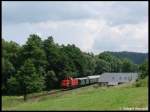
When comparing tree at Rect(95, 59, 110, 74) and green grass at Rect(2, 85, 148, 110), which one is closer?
green grass at Rect(2, 85, 148, 110)

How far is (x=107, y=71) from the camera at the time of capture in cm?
9331

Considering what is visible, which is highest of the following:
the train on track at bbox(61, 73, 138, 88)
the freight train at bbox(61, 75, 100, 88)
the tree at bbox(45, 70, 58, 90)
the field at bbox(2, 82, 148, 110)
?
the field at bbox(2, 82, 148, 110)

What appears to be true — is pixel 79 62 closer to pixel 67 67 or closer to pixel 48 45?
pixel 67 67

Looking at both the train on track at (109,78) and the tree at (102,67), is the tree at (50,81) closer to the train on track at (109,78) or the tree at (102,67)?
the train on track at (109,78)

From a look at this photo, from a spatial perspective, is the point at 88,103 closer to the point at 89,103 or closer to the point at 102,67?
the point at 89,103

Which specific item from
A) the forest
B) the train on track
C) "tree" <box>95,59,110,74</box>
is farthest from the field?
"tree" <box>95,59,110,74</box>

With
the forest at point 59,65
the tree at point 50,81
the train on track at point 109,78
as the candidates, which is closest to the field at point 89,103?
the forest at point 59,65

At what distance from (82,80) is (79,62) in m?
9.70

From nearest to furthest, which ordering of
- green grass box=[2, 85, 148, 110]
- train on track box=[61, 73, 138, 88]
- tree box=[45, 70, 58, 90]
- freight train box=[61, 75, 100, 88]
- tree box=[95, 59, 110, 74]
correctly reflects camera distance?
1. green grass box=[2, 85, 148, 110]
2. tree box=[45, 70, 58, 90]
3. freight train box=[61, 75, 100, 88]
4. train on track box=[61, 73, 138, 88]
5. tree box=[95, 59, 110, 74]

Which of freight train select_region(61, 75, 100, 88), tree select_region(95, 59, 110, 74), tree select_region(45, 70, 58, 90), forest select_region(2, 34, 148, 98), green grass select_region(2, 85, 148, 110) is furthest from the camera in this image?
tree select_region(95, 59, 110, 74)

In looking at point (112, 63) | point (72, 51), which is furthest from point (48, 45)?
point (112, 63)

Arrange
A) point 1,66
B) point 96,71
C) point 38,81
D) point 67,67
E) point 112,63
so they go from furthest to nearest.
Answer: point 96,71, point 112,63, point 67,67, point 38,81, point 1,66

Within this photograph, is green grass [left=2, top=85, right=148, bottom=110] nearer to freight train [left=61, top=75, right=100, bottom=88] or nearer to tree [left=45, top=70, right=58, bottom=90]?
tree [left=45, top=70, right=58, bottom=90]

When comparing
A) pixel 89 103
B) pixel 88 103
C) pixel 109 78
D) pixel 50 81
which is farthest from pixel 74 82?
pixel 89 103
